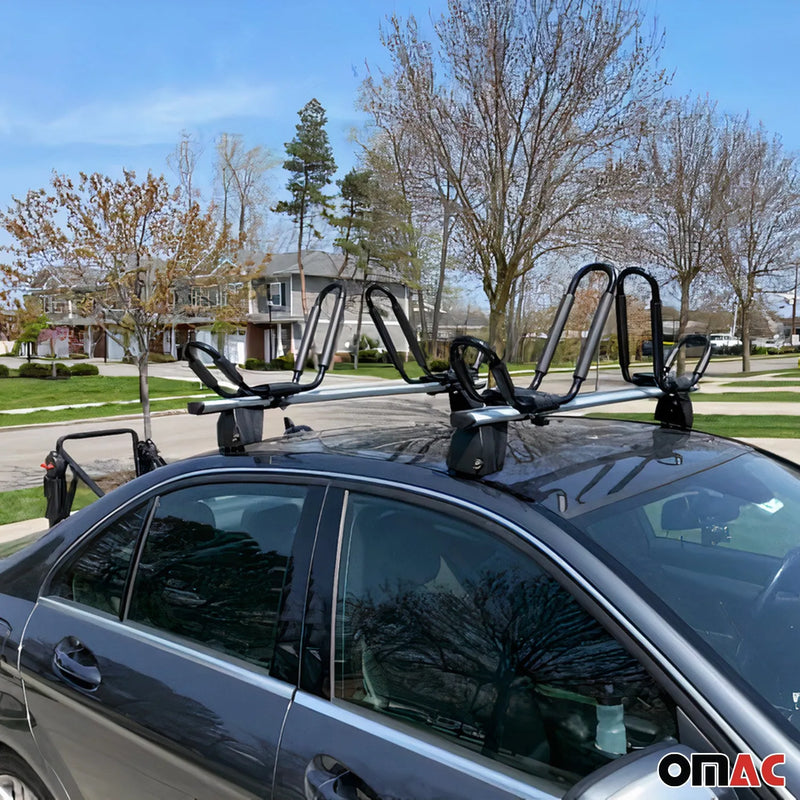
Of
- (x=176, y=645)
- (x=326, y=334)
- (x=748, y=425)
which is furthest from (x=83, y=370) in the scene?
(x=176, y=645)

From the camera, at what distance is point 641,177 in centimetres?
1548

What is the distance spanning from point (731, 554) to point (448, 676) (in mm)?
943

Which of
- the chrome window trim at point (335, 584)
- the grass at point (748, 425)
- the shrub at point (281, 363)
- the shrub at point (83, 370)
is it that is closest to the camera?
the chrome window trim at point (335, 584)

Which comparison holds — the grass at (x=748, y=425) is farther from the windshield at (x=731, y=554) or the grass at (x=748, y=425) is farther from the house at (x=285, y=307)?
the house at (x=285, y=307)

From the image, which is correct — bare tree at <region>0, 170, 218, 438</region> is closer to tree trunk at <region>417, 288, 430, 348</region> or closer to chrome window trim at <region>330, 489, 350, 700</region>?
chrome window trim at <region>330, 489, 350, 700</region>

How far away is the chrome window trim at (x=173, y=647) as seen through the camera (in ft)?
6.28

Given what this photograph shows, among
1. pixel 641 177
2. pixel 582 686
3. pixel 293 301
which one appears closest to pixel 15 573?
pixel 582 686

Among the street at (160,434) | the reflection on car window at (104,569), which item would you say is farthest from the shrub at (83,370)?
the reflection on car window at (104,569)

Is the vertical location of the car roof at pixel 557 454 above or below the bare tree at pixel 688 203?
below

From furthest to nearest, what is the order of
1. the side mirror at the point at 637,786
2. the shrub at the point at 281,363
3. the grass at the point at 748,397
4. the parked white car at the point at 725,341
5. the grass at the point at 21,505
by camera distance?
1. the parked white car at the point at 725,341
2. the shrub at the point at 281,363
3. the grass at the point at 748,397
4. the grass at the point at 21,505
5. the side mirror at the point at 637,786

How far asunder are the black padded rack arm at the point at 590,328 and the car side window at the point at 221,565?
1.08 m

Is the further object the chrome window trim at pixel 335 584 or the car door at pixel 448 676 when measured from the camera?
the chrome window trim at pixel 335 584

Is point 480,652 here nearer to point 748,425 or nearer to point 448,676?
point 448,676

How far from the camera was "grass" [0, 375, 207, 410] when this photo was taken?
85.1 ft
